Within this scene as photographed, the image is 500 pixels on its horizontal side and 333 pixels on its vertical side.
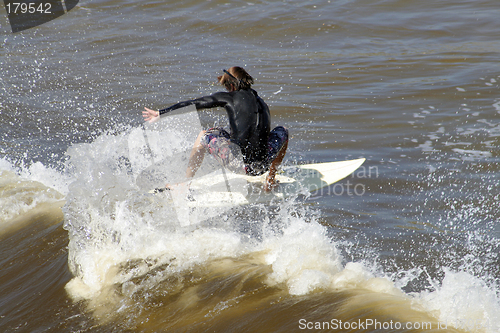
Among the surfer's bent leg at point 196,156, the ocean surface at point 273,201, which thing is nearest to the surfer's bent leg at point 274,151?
the ocean surface at point 273,201

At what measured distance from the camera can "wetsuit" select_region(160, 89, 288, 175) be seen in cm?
459

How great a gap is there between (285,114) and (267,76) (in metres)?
2.07

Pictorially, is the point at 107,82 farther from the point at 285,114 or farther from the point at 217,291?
the point at 217,291

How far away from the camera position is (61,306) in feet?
10.4

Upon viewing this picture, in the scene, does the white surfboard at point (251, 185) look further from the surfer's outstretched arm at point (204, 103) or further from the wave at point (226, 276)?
the surfer's outstretched arm at point (204, 103)

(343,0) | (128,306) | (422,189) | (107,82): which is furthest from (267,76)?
(128,306)

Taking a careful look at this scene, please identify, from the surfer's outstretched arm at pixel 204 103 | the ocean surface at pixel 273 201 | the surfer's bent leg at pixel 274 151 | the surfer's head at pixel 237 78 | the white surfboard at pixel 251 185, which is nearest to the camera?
the ocean surface at pixel 273 201

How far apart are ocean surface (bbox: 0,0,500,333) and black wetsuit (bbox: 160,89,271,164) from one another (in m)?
0.64

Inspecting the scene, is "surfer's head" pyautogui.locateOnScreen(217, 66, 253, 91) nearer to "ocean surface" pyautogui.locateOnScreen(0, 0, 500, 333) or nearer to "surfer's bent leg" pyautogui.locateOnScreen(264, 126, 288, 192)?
"surfer's bent leg" pyautogui.locateOnScreen(264, 126, 288, 192)

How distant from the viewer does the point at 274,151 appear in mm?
4949

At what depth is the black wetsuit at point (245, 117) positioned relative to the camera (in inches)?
180

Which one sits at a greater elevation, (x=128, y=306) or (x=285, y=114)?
(x=285, y=114)

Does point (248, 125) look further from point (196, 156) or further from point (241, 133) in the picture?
point (196, 156)

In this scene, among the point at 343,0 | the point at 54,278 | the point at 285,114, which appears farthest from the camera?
the point at 343,0
